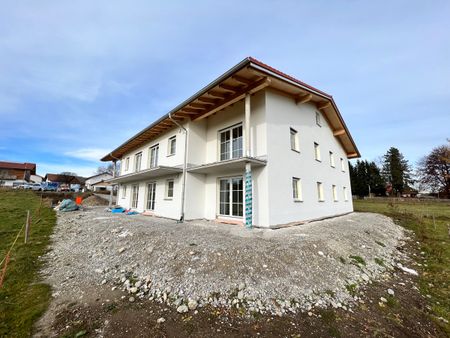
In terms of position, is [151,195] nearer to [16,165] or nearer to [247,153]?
[247,153]

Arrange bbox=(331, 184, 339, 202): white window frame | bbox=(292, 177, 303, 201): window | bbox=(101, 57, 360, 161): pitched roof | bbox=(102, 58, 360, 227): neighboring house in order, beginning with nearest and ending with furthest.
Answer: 1. bbox=(101, 57, 360, 161): pitched roof
2. bbox=(102, 58, 360, 227): neighboring house
3. bbox=(292, 177, 303, 201): window
4. bbox=(331, 184, 339, 202): white window frame

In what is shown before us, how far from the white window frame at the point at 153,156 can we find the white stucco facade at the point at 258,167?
48cm

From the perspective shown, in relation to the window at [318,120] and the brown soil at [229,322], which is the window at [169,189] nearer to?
the brown soil at [229,322]

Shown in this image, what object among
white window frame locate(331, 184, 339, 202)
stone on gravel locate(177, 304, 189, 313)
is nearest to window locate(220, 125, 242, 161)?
stone on gravel locate(177, 304, 189, 313)

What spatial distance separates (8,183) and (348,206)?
68.0m

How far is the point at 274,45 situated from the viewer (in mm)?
9172

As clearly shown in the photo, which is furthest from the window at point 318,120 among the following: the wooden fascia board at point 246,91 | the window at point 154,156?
the window at point 154,156

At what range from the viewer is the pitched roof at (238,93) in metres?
7.73

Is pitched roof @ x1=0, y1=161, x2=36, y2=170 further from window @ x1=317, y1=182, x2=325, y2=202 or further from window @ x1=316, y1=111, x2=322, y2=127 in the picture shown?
window @ x1=317, y1=182, x2=325, y2=202

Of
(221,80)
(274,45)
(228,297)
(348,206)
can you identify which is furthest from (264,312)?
(348,206)

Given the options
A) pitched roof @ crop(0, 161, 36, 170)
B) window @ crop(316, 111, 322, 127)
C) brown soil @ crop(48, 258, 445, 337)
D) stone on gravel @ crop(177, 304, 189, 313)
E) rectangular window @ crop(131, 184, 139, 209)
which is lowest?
brown soil @ crop(48, 258, 445, 337)

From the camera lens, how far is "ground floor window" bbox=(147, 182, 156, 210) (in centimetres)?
1397

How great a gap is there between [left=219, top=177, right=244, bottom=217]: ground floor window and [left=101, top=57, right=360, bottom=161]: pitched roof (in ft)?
12.0

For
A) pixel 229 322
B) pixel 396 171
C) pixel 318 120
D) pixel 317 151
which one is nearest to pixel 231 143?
pixel 317 151
